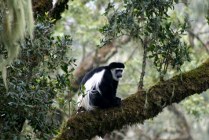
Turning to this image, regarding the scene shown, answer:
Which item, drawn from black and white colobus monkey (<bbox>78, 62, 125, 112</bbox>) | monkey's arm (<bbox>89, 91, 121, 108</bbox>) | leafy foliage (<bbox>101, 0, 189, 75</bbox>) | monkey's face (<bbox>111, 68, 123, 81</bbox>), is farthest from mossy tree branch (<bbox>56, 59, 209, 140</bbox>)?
monkey's face (<bbox>111, 68, 123, 81</bbox>)

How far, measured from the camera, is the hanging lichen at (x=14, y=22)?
2.76 m

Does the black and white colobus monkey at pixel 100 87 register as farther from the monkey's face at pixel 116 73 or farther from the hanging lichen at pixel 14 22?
the hanging lichen at pixel 14 22

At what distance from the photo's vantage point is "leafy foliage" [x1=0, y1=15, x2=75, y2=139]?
3.39 meters

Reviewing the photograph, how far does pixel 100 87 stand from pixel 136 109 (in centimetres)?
76

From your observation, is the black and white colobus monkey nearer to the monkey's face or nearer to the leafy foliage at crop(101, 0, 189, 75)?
the monkey's face

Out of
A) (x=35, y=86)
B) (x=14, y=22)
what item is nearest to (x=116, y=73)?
(x=35, y=86)

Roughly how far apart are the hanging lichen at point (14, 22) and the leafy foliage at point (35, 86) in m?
0.45

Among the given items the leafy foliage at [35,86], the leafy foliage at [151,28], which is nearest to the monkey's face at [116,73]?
the leafy foliage at [151,28]

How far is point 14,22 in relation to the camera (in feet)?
9.12

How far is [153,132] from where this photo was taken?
37.7ft

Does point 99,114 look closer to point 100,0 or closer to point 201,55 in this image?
point 100,0

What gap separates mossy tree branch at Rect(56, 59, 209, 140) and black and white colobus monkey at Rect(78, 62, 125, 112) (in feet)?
0.98

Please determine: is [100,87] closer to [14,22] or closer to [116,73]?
[116,73]

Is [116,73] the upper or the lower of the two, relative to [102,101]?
upper
